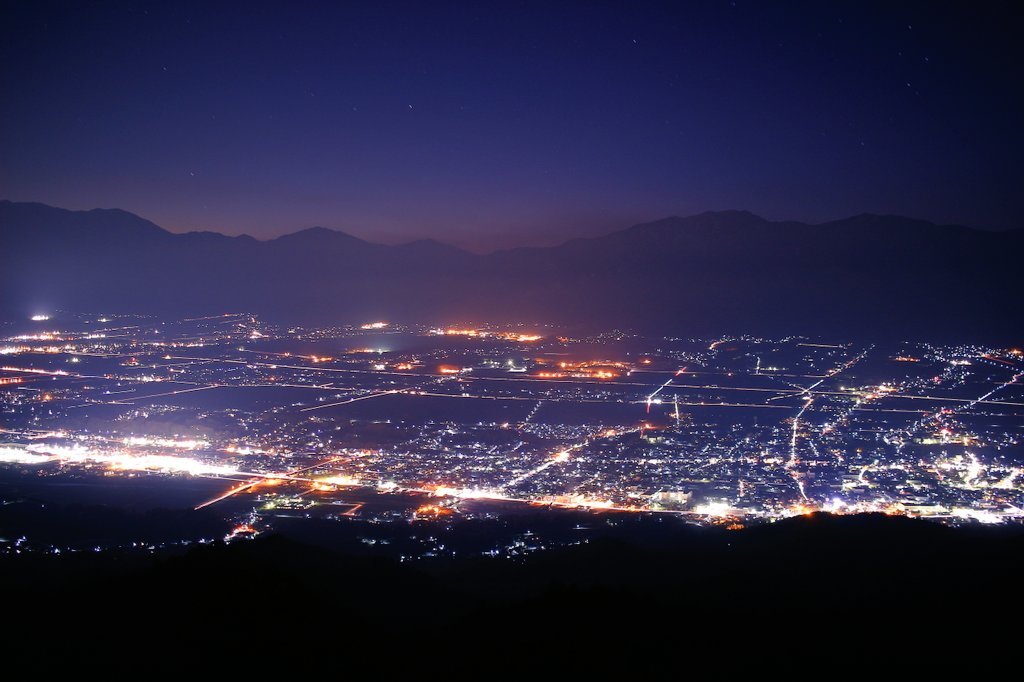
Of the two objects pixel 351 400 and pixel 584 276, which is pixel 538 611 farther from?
pixel 584 276

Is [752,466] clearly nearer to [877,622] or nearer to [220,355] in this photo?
[877,622]

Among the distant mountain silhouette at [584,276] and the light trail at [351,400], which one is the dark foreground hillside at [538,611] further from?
the distant mountain silhouette at [584,276]

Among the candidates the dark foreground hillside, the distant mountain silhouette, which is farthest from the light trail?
the distant mountain silhouette

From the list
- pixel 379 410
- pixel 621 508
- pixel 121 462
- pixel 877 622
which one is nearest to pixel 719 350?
pixel 379 410

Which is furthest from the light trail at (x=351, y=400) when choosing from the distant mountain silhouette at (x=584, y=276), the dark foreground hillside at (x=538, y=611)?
the distant mountain silhouette at (x=584, y=276)

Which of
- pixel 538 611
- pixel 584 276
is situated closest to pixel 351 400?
pixel 538 611

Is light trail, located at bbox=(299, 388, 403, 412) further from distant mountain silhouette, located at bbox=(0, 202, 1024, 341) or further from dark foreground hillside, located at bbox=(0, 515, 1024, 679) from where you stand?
distant mountain silhouette, located at bbox=(0, 202, 1024, 341)

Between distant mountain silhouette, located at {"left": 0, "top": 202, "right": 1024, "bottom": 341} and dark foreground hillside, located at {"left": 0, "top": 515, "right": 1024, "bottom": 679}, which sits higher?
distant mountain silhouette, located at {"left": 0, "top": 202, "right": 1024, "bottom": 341}
